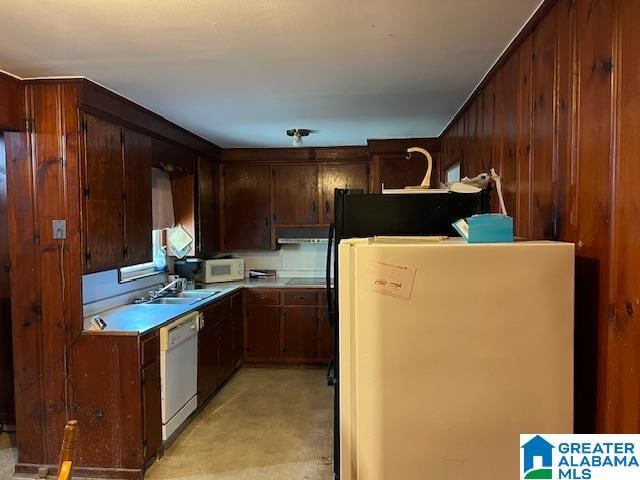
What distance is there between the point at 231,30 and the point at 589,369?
5.86 feet

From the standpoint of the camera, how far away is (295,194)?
16.5ft

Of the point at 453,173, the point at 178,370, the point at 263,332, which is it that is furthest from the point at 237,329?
the point at 453,173

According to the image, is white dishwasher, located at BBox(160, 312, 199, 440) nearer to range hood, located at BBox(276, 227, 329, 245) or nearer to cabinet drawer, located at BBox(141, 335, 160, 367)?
cabinet drawer, located at BBox(141, 335, 160, 367)

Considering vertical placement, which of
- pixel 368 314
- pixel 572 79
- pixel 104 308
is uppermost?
pixel 572 79

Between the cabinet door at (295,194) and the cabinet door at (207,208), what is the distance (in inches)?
25.4

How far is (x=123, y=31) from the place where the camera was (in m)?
1.90

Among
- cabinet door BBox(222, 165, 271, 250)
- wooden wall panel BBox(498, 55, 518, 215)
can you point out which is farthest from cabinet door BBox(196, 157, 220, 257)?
wooden wall panel BBox(498, 55, 518, 215)

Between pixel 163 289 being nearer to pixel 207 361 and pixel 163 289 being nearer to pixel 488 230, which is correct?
pixel 207 361

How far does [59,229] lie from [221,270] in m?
2.36

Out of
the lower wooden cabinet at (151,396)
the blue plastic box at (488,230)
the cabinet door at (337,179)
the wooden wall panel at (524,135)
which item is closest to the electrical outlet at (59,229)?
the lower wooden cabinet at (151,396)

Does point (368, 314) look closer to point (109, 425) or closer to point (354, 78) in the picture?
point (354, 78)

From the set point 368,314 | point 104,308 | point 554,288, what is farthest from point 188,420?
point 554,288

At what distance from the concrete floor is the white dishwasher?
181 millimetres

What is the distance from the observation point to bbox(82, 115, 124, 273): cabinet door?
267cm
